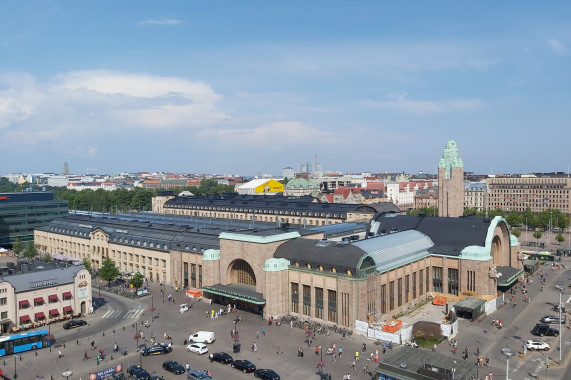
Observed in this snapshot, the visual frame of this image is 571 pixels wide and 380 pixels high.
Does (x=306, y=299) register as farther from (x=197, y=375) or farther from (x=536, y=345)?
(x=536, y=345)

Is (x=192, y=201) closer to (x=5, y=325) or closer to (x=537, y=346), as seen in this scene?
(x=5, y=325)

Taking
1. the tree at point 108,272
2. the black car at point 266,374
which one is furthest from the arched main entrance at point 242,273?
the black car at point 266,374

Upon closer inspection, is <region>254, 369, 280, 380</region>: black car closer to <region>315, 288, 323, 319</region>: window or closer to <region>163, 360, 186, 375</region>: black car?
<region>163, 360, 186, 375</region>: black car

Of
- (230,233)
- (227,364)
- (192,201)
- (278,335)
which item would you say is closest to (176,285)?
(230,233)

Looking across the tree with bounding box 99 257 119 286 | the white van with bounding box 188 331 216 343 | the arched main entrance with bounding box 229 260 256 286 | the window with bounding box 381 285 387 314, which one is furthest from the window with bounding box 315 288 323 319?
the tree with bounding box 99 257 119 286

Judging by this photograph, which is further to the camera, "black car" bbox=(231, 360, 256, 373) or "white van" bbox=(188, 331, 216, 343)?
"white van" bbox=(188, 331, 216, 343)

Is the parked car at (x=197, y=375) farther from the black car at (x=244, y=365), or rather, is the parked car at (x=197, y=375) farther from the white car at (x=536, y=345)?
the white car at (x=536, y=345)
